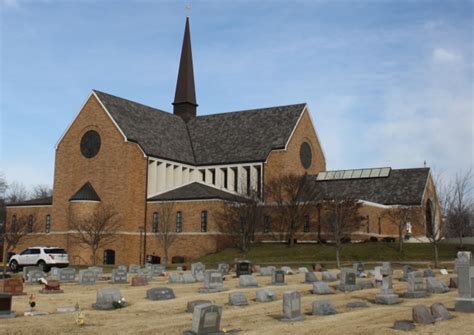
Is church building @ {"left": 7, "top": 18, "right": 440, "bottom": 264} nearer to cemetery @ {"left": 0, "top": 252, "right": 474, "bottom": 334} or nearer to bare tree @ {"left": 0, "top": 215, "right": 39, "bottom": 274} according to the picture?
bare tree @ {"left": 0, "top": 215, "right": 39, "bottom": 274}

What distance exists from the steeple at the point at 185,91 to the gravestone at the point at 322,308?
173 ft


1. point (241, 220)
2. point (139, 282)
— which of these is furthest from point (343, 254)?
point (139, 282)

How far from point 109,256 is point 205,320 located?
1682 inches

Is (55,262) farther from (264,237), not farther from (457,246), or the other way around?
(457,246)

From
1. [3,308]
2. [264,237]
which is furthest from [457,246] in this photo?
[3,308]

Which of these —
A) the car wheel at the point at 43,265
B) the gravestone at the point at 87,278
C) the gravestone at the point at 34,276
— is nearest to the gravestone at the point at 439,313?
the gravestone at the point at 87,278

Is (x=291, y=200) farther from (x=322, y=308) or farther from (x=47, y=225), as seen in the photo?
(x=322, y=308)

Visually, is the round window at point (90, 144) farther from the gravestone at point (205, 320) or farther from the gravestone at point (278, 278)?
the gravestone at point (205, 320)

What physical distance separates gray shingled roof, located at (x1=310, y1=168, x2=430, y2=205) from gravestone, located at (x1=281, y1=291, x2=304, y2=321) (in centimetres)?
3792

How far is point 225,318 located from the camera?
1723 cm

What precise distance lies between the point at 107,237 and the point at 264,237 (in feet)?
46.6

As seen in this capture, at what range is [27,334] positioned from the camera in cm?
1456

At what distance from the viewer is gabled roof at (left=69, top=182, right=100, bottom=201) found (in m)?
54.5

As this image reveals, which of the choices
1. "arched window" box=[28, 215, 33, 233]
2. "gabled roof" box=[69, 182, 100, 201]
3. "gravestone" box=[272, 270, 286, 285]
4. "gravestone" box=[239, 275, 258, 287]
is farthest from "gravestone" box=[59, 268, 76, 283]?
"arched window" box=[28, 215, 33, 233]
